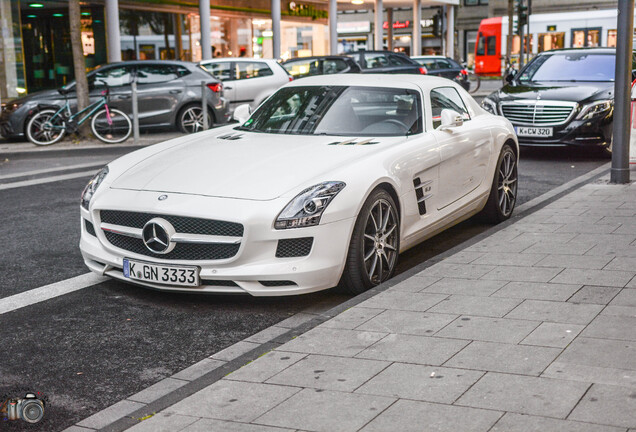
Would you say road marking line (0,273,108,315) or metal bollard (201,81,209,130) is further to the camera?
metal bollard (201,81,209,130)

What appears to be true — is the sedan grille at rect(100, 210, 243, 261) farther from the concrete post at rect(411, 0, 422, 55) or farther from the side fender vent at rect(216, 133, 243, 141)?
the concrete post at rect(411, 0, 422, 55)

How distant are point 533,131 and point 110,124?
7.49 meters

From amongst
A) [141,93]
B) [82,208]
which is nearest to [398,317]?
[82,208]

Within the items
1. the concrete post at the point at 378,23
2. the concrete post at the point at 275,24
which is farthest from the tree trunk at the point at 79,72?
the concrete post at the point at 378,23

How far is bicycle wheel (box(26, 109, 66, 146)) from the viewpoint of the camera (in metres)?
15.2

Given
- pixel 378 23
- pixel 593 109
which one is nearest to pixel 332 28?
pixel 378 23

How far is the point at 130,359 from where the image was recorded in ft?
14.8

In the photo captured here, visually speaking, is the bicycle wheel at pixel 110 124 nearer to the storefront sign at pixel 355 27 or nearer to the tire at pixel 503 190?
the tire at pixel 503 190

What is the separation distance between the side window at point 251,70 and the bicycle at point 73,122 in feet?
13.2

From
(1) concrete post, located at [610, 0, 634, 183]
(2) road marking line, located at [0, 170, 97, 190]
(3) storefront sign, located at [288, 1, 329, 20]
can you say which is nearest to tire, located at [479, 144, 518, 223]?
(1) concrete post, located at [610, 0, 634, 183]

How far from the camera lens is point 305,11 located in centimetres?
3434

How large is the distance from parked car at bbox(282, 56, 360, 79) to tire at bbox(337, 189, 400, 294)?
652 inches

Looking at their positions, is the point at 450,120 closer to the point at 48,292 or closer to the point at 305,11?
the point at 48,292

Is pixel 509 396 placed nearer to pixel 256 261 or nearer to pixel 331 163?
pixel 256 261
